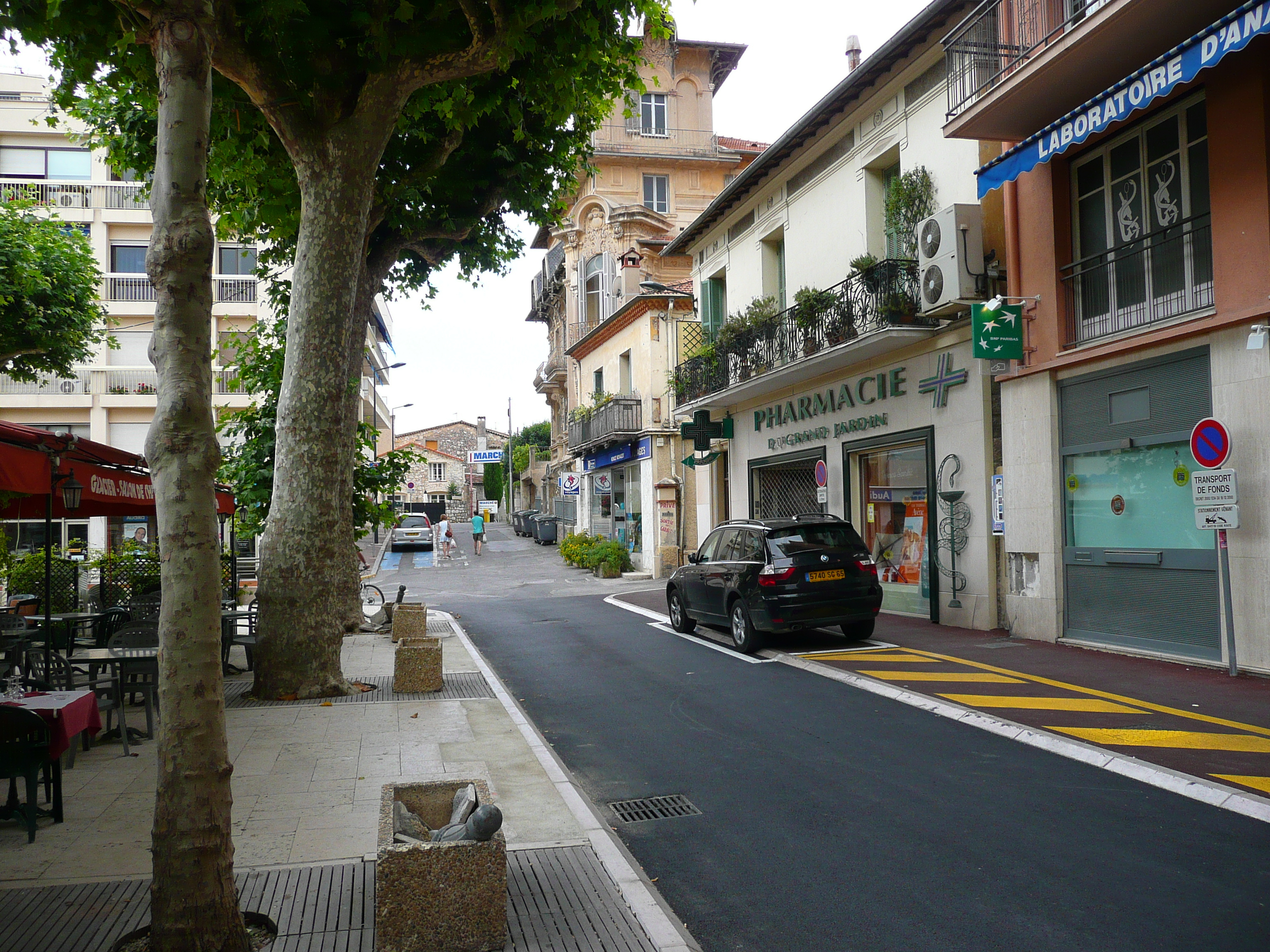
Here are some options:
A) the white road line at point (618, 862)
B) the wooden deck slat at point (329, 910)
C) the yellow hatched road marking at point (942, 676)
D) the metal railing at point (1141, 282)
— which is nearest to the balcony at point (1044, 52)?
the metal railing at point (1141, 282)

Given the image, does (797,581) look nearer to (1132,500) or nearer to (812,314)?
(1132,500)

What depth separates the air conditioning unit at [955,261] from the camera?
12938 mm

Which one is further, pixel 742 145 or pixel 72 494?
pixel 742 145

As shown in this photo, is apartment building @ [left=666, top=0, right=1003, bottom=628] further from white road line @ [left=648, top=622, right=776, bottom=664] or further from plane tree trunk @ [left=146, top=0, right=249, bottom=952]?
plane tree trunk @ [left=146, top=0, right=249, bottom=952]

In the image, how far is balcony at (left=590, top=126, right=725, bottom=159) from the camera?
34.7 metres

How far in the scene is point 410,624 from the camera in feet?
41.9

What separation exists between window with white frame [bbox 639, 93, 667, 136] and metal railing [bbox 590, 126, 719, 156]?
16mm

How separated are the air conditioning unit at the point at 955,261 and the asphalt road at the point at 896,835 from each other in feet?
22.1

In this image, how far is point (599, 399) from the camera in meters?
31.9

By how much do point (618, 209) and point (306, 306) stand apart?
956 inches

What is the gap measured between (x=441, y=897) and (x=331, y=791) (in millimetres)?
2610

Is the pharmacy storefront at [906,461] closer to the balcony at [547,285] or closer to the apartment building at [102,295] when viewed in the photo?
the balcony at [547,285]

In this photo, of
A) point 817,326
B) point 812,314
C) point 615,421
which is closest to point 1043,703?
point 817,326

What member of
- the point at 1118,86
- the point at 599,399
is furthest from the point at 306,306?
the point at 599,399
